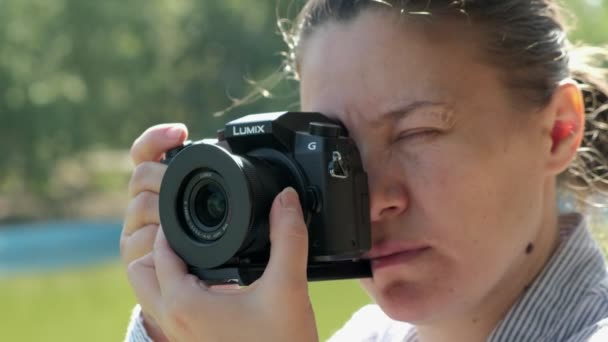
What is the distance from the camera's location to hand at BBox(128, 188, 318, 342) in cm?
100

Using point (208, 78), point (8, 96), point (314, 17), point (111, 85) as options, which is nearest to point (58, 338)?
point (314, 17)

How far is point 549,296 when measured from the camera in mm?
1175

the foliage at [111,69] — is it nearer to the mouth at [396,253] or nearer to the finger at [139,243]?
the finger at [139,243]

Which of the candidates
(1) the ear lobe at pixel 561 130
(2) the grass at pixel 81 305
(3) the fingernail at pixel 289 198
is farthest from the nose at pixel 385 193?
(2) the grass at pixel 81 305

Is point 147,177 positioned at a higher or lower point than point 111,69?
lower

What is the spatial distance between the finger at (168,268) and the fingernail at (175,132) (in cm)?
24

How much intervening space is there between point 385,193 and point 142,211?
0.34 meters

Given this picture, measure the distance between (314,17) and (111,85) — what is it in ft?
32.1

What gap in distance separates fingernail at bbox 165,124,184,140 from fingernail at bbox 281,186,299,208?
31 centimetres

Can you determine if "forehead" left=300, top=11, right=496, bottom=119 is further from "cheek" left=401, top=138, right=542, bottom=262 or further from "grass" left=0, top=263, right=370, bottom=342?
"grass" left=0, top=263, right=370, bottom=342

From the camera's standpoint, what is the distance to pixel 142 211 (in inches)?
50.9

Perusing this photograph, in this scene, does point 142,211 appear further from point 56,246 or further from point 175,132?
point 56,246

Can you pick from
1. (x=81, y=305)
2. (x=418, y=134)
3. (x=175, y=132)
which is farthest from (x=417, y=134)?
(x=81, y=305)

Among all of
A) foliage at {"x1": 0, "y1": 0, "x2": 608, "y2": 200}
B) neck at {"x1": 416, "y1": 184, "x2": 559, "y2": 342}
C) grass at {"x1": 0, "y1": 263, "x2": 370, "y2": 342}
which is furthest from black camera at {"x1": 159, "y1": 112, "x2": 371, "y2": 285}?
foliage at {"x1": 0, "y1": 0, "x2": 608, "y2": 200}
